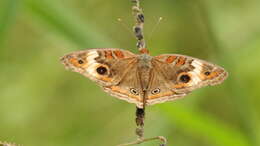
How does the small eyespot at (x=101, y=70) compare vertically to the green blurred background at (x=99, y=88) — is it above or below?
below

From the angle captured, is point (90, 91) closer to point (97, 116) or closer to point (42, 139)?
point (97, 116)

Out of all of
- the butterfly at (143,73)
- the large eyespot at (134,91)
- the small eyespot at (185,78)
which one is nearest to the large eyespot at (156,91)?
the butterfly at (143,73)

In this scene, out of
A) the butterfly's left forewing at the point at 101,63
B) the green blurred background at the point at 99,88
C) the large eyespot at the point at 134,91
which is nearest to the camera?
the large eyespot at the point at 134,91

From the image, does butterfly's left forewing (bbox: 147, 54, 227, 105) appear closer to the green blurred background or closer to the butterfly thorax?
the butterfly thorax

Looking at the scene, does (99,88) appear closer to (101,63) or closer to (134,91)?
(101,63)

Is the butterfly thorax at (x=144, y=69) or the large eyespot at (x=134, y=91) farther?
the butterfly thorax at (x=144, y=69)

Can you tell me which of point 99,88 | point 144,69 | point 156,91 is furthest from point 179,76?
point 99,88

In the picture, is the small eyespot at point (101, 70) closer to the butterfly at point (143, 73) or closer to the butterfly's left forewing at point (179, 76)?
the butterfly at point (143, 73)

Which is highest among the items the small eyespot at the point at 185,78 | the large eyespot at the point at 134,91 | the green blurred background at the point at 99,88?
the green blurred background at the point at 99,88

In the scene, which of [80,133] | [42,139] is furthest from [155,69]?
[42,139]
